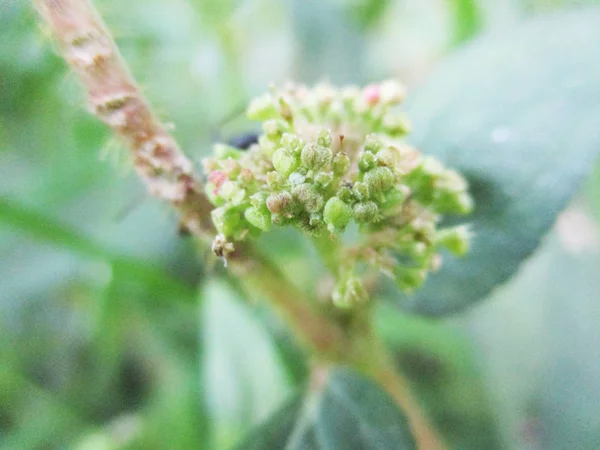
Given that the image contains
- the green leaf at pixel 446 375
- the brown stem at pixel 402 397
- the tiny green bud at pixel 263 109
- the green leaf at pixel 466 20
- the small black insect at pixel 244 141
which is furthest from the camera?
the green leaf at pixel 466 20

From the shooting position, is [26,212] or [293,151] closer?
[293,151]

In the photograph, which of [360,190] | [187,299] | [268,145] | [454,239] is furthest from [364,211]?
[187,299]

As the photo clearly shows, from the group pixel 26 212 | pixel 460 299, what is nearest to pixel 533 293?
pixel 460 299

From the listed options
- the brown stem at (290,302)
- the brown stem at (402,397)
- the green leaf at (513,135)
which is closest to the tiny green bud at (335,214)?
the brown stem at (290,302)

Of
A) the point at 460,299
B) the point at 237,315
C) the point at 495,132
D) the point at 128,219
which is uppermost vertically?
the point at 128,219

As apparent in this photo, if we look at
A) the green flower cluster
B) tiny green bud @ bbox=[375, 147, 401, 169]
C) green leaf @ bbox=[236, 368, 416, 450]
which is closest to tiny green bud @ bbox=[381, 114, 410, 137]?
the green flower cluster

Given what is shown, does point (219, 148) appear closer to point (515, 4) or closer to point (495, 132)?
point (495, 132)

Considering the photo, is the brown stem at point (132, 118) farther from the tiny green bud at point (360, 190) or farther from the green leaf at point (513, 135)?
the green leaf at point (513, 135)
